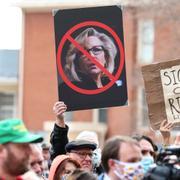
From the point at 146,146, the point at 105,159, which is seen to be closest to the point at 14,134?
the point at 105,159

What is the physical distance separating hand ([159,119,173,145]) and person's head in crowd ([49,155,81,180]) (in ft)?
2.48

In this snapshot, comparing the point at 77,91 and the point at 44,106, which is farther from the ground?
the point at 44,106

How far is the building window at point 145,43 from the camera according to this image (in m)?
37.2

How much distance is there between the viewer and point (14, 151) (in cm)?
549

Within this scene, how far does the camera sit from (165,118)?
299 inches

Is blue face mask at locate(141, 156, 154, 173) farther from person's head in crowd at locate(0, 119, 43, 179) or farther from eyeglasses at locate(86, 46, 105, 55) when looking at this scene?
eyeglasses at locate(86, 46, 105, 55)

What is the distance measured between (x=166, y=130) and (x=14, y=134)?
211cm

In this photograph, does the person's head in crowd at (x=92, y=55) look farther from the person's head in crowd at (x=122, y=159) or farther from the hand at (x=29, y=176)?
the hand at (x=29, y=176)

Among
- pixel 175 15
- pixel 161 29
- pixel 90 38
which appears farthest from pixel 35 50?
pixel 90 38

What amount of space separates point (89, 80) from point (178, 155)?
6.39ft

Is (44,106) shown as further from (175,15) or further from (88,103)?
(88,103)

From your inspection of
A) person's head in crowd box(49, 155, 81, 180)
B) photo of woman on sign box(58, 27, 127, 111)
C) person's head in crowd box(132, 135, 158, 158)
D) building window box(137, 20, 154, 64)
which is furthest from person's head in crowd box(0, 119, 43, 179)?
building window box(137, 20, 154, 64)

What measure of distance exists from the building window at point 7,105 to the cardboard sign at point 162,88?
1357 inches

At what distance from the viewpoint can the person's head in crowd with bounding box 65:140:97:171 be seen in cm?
745
